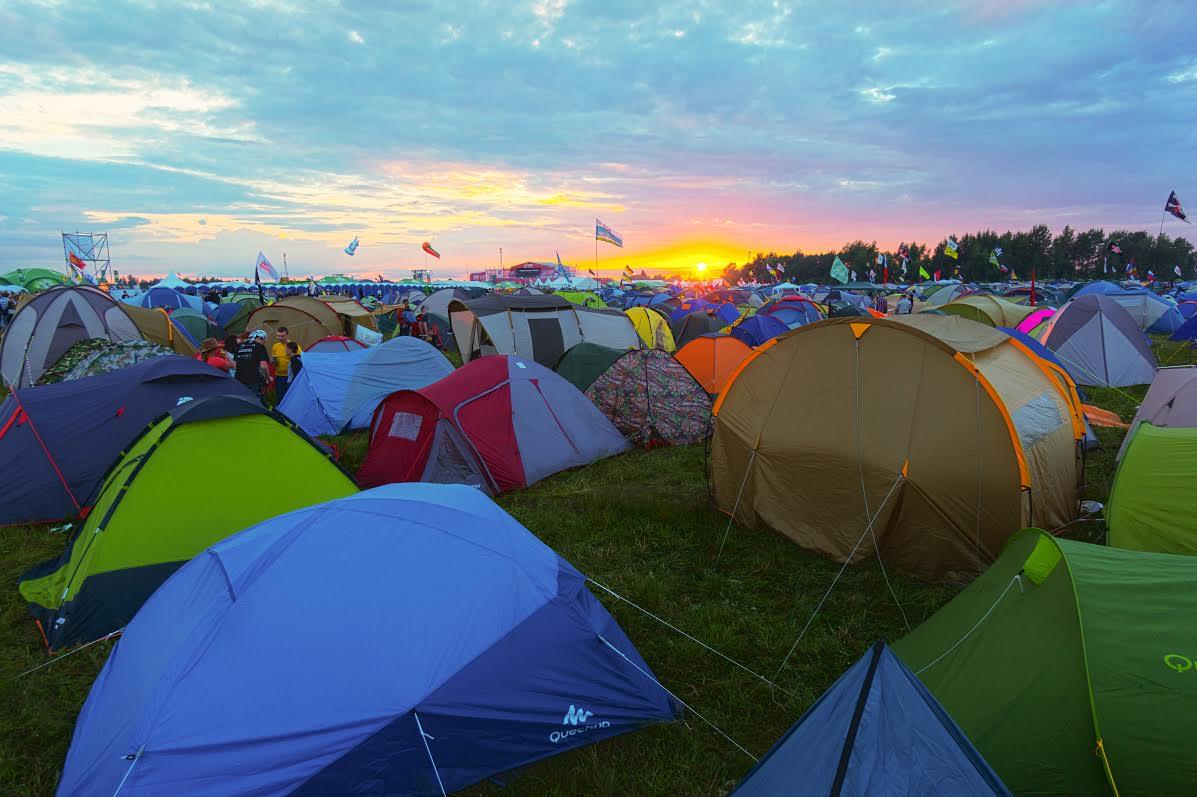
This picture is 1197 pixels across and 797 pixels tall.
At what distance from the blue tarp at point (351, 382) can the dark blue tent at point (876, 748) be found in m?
9.04

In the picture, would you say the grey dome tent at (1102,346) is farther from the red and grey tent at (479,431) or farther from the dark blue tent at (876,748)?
the dark blue tent at (876,748)

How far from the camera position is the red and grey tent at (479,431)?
8.07 m

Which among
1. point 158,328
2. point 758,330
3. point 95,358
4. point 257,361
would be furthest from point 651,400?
point 158,328

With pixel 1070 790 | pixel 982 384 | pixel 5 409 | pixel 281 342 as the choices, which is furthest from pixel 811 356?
pixel 281 342

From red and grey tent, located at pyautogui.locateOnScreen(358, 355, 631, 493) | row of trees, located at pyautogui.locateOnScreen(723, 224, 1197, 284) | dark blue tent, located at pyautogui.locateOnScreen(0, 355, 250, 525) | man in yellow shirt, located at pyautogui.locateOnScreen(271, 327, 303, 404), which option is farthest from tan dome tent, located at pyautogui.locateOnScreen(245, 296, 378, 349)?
row of trees, located at pyautogui.locateOnScreen(723, 224, 1197, 284)

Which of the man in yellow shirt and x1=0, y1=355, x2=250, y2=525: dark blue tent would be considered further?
the man in yellow shirt

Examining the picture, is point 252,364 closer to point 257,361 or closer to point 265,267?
point 257,361

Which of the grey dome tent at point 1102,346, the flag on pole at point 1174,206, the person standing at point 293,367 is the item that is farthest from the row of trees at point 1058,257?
the person standing at point 293,367

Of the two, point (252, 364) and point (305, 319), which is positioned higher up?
point (305, 319)

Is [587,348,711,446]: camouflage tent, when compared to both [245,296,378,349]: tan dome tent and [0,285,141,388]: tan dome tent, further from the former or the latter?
[0,285,141,388]: tan dome tent

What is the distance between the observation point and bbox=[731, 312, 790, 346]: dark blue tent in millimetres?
Answer: 17641

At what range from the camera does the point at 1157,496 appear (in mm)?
4594

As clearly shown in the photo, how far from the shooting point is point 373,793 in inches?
119

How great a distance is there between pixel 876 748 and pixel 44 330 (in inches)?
710
